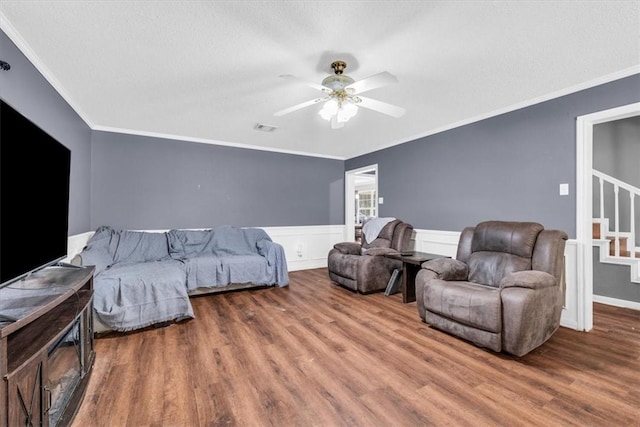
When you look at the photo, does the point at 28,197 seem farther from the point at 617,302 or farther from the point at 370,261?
the point at 617,302

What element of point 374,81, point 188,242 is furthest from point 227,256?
point 374,81

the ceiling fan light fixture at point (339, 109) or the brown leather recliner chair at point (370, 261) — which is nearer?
the ceiling fan light fixture at point (339, 109)

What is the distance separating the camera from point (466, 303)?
2301mm

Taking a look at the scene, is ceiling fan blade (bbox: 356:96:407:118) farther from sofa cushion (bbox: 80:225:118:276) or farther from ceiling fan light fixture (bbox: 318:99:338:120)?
sofa cushion (bbox: 80:225:118:276)

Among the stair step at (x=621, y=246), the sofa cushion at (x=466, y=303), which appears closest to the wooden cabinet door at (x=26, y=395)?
the sofa cushion at (x=466, y=303)

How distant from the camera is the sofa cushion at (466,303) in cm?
215

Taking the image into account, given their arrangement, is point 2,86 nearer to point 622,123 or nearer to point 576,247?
point 576,247

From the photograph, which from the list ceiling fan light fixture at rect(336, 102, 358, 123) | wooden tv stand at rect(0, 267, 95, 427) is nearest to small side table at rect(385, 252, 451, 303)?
ceiling fan light fixture at rect(336, 102, 358, 123)

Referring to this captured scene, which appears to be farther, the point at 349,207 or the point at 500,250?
the point at 349,207

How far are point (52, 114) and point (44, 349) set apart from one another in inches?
95.3

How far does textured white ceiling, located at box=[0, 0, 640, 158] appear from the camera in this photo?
1.69 meters

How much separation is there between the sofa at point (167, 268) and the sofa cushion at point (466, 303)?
227 cm

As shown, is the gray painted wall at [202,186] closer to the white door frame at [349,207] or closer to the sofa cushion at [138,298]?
the white door frame at [349,207]

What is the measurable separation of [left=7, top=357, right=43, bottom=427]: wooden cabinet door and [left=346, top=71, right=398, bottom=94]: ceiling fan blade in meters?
2.37
